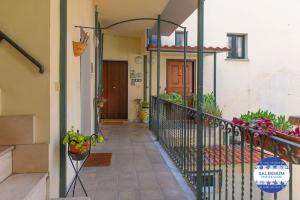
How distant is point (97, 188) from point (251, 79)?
7586mm

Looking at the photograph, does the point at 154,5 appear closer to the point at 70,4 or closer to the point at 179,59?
the point at 70,4

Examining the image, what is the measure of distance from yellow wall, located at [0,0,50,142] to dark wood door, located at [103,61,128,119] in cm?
685

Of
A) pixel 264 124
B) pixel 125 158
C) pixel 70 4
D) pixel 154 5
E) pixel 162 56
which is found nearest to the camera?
pixel 264 124

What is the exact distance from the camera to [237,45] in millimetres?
9352

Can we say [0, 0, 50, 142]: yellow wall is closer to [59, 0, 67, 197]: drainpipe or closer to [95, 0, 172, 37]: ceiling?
[59, 0, 67, 197]: drainpipe

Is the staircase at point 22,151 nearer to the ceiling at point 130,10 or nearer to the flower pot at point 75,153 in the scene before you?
the flower pot at point 75,153

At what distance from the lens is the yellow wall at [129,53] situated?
8750 millimetres

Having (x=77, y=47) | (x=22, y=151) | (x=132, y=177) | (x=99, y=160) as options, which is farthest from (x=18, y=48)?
(x=99, y=160)

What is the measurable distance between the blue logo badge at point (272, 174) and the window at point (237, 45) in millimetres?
8339

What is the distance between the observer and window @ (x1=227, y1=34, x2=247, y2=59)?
30.5 ft

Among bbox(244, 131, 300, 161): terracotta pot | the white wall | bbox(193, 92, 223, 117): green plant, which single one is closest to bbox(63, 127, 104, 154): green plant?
bbox(244, 131, 300, 161): terracotta pot

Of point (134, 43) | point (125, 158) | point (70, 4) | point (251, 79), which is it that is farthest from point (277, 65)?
point (70, 4)

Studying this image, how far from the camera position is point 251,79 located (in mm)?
9266

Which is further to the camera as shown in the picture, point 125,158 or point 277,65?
point 277,65
